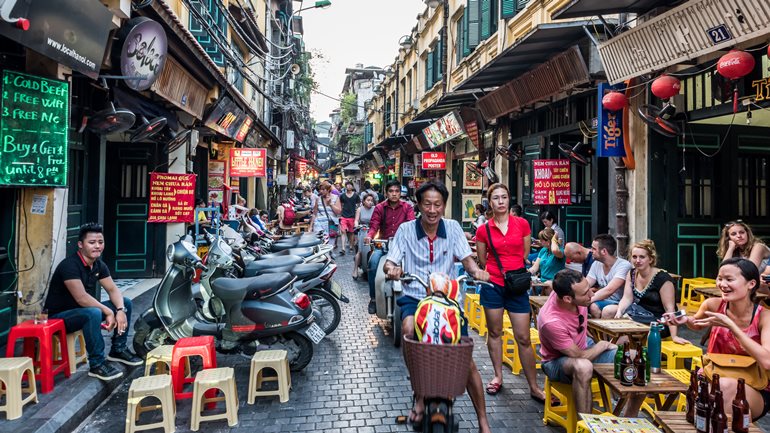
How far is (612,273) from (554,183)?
4987mm

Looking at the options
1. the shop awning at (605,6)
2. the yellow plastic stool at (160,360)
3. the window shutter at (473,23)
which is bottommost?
the yellow plastic stool at (160,360)

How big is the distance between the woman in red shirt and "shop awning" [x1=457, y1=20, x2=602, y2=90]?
459 centimetres

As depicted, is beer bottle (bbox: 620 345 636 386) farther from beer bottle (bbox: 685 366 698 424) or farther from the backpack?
the backpack

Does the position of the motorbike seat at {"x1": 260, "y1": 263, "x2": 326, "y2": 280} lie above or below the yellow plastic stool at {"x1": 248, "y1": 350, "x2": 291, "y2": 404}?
above

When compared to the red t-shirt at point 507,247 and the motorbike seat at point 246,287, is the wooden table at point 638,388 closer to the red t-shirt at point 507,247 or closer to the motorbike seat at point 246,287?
the red t-shirt at point 507,247

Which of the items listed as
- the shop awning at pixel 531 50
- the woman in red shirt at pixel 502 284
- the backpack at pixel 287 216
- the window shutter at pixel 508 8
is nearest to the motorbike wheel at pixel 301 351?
the woman in red shirt at pixel 502 284

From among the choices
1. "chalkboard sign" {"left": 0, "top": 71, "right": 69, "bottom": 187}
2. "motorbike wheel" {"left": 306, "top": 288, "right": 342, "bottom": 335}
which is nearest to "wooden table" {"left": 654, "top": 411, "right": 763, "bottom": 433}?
"motorbike wheel" {"left": 306, "top": 288, "right": 342, "bottom": 335}

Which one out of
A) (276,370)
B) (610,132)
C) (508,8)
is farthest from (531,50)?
(276,370)

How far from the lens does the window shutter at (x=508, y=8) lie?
1304 centimetres

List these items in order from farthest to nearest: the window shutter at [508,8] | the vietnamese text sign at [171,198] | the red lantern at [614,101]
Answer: the window shutter at [508,8], the vietnamese text sign at [171,198], the red lantern at [614,101]

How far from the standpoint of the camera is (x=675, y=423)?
9.12 feet

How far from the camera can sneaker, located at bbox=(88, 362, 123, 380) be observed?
Answer: 4805 millimetres

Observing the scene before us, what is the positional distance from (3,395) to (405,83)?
26395 millimetres

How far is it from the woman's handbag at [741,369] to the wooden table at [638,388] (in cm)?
26
